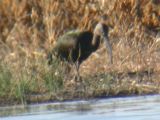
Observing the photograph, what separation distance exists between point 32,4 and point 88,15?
52.0 inches

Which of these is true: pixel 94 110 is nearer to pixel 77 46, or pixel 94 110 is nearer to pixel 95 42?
pixel 77 46

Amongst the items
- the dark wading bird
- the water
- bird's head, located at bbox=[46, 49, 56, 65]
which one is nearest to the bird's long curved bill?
the dark wading bird

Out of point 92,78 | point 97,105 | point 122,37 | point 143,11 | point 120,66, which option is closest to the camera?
point 97,105

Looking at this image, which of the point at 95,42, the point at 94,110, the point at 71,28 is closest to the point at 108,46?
the point at 95,42

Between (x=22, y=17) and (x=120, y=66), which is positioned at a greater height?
(x=22, y=17)

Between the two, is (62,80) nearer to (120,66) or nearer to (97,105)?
(97,105)

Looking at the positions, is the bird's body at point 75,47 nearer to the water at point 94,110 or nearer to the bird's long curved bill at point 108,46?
the bird's long curved bill at point 108,46

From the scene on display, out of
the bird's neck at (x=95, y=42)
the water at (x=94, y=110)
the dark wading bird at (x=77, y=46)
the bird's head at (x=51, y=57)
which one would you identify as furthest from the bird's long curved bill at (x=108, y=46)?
the water at (x=94, y=110)

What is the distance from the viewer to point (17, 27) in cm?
1819

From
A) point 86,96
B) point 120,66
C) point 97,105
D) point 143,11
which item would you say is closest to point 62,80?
point 86,96

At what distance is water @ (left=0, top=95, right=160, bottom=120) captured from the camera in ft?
33.1

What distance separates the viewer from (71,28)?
18016 millimetres

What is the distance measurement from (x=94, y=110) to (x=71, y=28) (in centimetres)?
736

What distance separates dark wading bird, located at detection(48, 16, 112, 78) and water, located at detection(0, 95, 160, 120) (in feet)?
9.62
